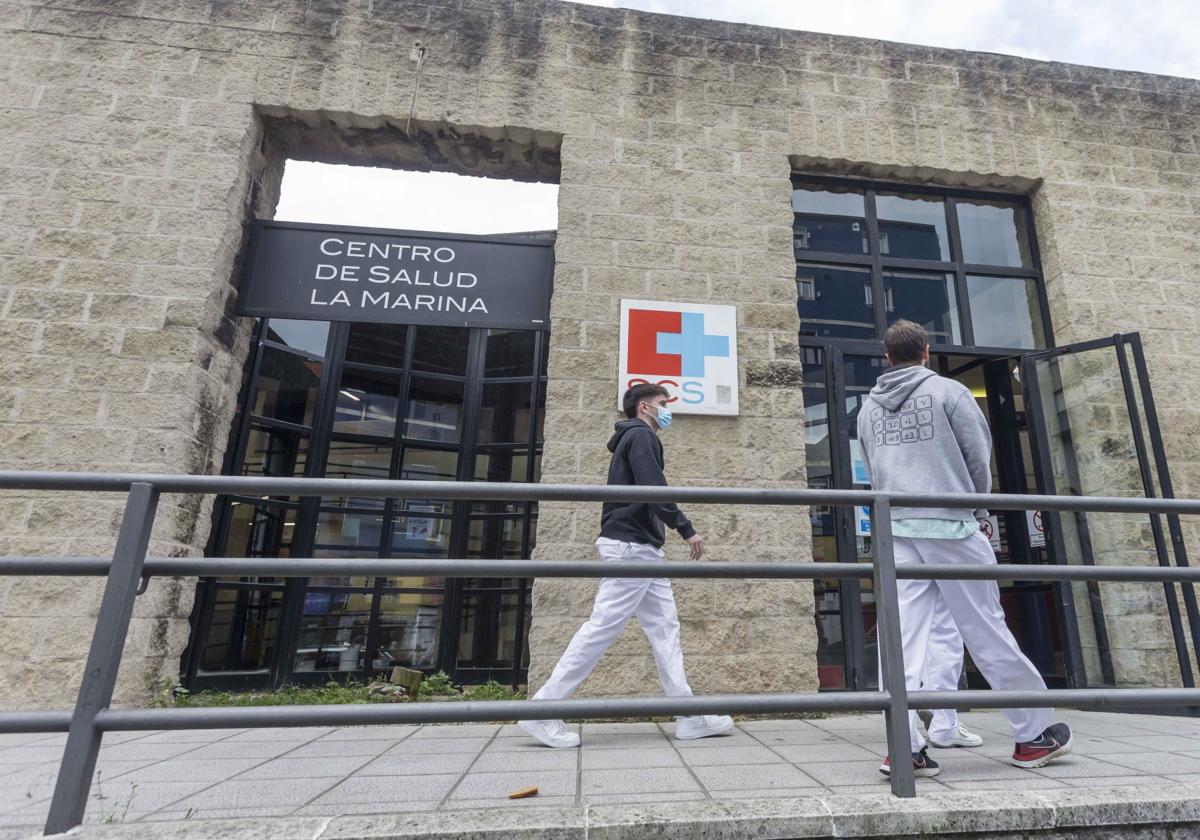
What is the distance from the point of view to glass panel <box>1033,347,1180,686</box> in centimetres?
455

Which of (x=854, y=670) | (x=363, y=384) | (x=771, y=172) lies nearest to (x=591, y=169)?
(x=771, y=172)

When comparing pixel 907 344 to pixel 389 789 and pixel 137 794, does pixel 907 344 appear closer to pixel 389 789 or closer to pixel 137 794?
pixel 389 789

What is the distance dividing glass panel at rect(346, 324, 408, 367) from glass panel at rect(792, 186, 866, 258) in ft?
12.9

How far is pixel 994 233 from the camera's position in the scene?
569 cm

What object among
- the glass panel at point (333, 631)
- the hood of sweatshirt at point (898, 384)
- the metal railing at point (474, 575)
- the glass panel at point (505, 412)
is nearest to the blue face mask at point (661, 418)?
the hood of sweatshirt at point (898, 384)

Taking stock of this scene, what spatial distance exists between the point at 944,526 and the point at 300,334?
546 cm

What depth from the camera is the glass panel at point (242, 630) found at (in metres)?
5.09

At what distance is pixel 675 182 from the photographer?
5.10 meters

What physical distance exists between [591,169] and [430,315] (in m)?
1.66

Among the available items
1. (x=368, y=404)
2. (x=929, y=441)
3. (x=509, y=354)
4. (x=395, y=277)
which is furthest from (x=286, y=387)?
(x=929, y=441)

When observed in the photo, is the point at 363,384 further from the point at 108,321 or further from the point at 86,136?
the point at 86,136

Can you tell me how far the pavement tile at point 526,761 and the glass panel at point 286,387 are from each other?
3761 mm

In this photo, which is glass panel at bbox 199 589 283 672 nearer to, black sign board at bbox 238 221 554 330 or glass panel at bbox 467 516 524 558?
glass panel at bbox 467 516 524 558

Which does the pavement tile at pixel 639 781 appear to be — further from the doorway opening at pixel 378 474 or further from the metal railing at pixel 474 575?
the doorway opening at pixel 378 474
